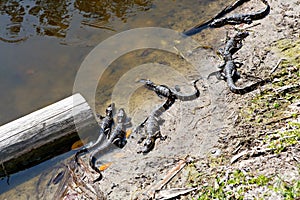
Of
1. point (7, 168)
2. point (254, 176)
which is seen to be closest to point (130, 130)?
point (7, 168)

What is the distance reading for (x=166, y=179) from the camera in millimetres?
4559

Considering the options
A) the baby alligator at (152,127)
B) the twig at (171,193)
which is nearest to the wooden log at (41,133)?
the baby alligator at (152,127)

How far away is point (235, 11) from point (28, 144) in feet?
17.9

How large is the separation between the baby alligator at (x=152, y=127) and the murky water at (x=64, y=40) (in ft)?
1.82

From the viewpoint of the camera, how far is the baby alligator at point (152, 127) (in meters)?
5.38

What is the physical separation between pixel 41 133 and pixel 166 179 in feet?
6.55

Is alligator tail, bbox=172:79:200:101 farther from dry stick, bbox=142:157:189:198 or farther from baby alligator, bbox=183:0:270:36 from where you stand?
baby alligator, bbox=183:0:270:36

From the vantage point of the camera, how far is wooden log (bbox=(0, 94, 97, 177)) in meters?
5.03

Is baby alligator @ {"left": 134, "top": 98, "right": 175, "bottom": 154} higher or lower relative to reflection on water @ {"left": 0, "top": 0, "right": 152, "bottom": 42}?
lower

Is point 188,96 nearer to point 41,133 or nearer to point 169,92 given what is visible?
point 169,92

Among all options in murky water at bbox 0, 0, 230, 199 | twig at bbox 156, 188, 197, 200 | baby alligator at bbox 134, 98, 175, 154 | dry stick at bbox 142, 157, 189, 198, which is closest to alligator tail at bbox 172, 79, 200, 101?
baby alligator at bbox 134, 98, 175, 154

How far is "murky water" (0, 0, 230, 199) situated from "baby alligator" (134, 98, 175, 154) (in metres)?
0.56

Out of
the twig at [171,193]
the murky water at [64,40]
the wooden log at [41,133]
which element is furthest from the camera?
the murky water at [64,40]

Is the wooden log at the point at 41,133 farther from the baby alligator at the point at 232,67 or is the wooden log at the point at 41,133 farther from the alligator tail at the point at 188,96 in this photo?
the baby alligator at the point at 232,67
